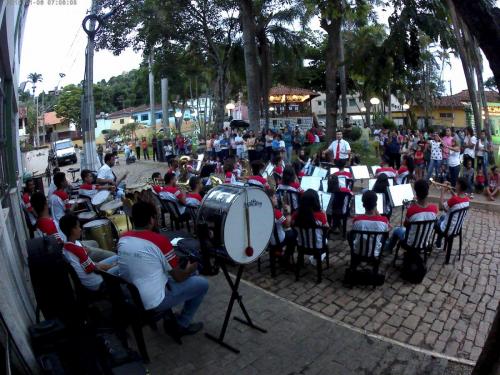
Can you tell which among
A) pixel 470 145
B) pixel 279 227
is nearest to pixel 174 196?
Result: pixel 279 227

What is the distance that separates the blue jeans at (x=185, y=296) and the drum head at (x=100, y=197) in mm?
3834

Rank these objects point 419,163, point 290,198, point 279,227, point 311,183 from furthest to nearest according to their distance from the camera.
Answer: point 419,163, point 311,183, point 290,198, point 279,227

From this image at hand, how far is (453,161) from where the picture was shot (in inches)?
468

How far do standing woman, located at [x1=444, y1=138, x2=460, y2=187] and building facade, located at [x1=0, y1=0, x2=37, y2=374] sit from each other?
35.1ft

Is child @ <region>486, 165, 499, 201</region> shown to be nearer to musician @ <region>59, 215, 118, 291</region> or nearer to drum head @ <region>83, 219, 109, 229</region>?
drum head @ <region>83, 219, 109, 229</region>

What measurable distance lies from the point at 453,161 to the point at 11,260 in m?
11.2

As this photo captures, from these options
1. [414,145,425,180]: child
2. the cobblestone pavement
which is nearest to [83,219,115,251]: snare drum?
the cobblestone pavement

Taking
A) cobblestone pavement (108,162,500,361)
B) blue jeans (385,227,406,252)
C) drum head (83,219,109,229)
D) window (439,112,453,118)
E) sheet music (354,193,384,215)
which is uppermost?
window (439,112,453,118)

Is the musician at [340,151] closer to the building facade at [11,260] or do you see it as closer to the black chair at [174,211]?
the black chair at [174,211]

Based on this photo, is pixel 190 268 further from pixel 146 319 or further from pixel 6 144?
pixel 6 144

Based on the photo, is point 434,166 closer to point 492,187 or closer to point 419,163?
point 419,163

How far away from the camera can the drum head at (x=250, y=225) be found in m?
4.18

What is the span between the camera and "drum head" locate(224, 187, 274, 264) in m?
→ 4.18

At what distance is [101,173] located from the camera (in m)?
9.79
